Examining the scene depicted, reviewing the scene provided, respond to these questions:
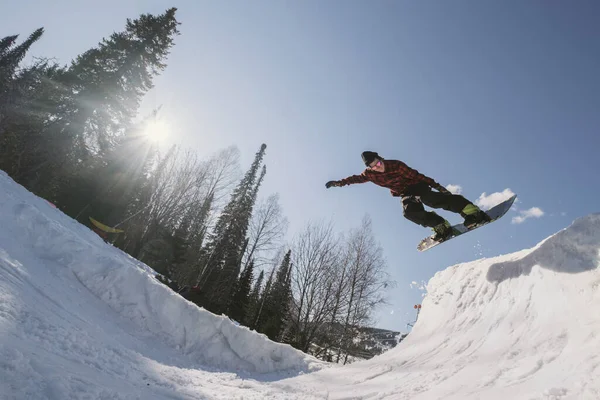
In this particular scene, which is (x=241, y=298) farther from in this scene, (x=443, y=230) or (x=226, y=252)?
(x=443, y=230)

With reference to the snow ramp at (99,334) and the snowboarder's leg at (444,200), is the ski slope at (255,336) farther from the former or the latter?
the snowboarder's leg at (444,200)

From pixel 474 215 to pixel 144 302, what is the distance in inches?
302

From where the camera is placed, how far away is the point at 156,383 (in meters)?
3.87

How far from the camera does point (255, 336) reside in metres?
8.02

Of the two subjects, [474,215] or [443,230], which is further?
[443,230]

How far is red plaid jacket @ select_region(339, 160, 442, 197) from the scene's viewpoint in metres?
5.61

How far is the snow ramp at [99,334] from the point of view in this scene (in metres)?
2.53

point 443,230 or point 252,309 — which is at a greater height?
point 443,230

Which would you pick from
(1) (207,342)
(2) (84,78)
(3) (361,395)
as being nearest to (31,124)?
(2) (84,78)

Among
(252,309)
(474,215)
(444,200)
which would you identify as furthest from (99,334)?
(252,309)

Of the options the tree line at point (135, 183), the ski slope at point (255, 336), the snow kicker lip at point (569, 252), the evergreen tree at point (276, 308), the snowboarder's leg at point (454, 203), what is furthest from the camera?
the evergreen tree at point (276, 308)

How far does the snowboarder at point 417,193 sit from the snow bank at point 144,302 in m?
4.51

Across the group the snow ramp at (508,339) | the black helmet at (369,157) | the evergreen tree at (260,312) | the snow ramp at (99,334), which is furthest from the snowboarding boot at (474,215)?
the evergreen tree at (260,312)

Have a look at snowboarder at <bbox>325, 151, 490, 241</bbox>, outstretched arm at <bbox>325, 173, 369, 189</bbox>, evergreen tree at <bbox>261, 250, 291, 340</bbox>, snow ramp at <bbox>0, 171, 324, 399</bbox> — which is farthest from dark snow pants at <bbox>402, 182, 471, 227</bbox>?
evergreen tree at <bbox>261, 250, 291, 340</bbox>
